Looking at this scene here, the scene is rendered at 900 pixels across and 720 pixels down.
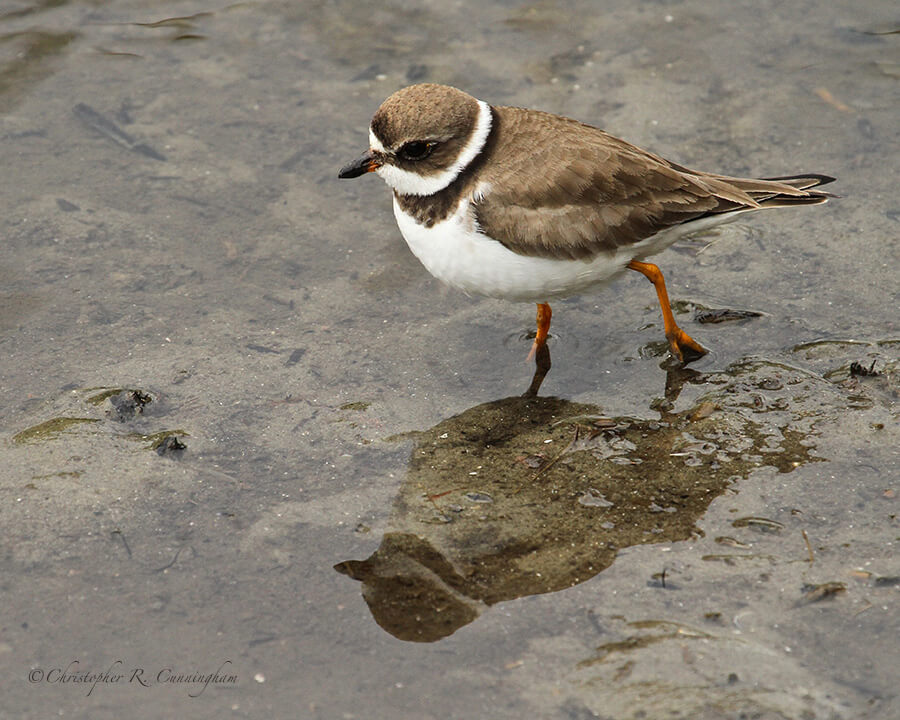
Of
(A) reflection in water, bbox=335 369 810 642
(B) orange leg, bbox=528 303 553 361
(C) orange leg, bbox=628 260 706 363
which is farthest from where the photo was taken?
(B) orange leg, bbox=528 303 553 361

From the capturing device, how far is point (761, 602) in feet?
15.2

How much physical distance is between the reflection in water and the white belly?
0.69 meters

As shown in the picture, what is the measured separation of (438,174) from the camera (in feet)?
19.2

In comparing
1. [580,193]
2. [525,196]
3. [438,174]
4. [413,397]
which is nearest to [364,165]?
[438,174]

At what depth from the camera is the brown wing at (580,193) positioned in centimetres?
570

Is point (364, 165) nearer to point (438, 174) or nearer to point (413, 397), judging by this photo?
point (438, 174)

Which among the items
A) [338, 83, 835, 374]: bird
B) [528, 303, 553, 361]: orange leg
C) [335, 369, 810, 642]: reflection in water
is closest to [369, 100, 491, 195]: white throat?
[338, 83, 835, 374]: bird

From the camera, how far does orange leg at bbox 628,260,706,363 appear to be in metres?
6.20

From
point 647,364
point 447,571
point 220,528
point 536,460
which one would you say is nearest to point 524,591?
point 447,571

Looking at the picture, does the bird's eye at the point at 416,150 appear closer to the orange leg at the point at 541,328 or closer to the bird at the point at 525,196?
the bird at the point at 525,196

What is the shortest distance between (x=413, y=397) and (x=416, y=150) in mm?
1385

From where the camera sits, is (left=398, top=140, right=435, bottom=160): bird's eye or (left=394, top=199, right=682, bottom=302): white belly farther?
(left=398, top=140, right=435, bottom=160): bird's eye

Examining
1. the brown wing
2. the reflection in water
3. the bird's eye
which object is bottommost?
the reflection in water

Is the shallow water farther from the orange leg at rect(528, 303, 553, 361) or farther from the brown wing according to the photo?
the brown wing
